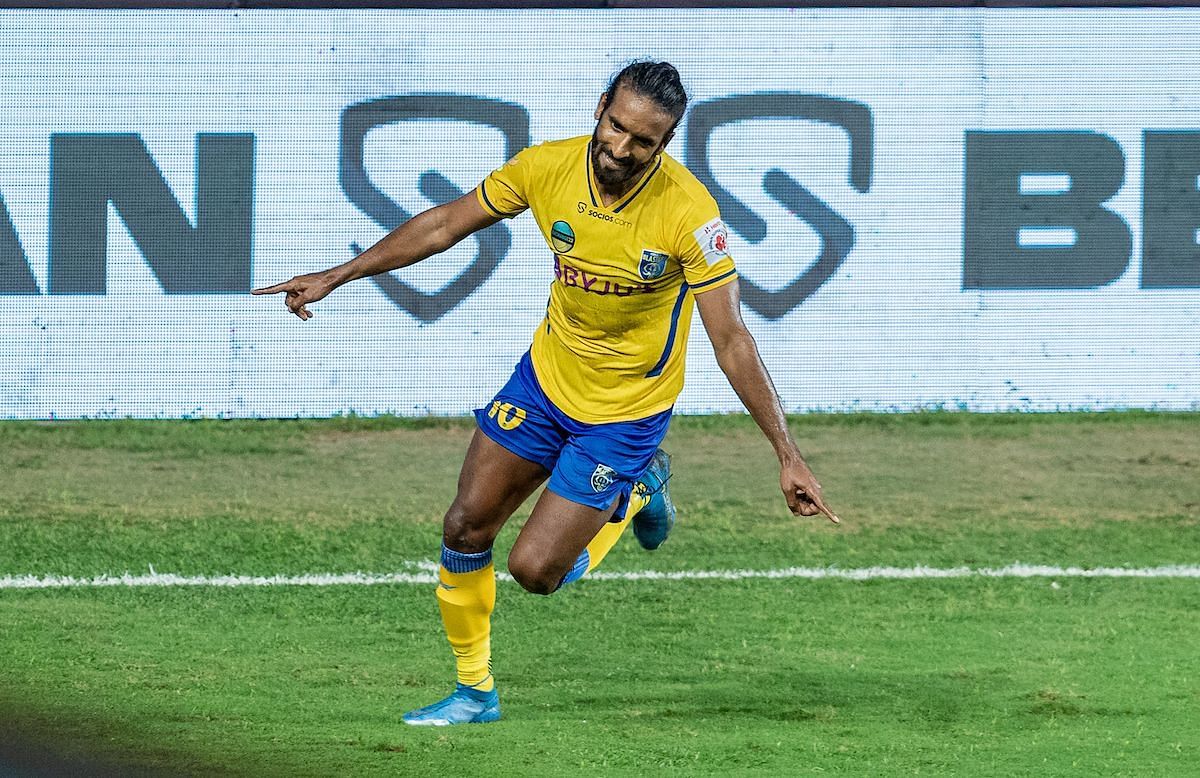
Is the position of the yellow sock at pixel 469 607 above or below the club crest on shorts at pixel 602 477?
below

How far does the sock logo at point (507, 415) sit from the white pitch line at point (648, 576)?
7.13 ft

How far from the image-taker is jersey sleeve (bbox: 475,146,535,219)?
5633 millimetres

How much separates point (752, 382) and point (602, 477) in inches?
27.2

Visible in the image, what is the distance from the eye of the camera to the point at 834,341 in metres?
11.5

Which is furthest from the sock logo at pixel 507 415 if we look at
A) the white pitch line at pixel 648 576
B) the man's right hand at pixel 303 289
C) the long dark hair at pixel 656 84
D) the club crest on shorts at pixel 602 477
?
the white pitch line at pixel 648 576

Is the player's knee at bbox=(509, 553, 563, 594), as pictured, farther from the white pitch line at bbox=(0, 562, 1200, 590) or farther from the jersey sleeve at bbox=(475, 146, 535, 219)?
the white pitch line at bbox=(0, 562, 1200, 590)

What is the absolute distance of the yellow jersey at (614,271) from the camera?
5.40 m

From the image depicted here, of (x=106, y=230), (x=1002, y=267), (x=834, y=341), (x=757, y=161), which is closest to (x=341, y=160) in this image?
(x=106, y=230)

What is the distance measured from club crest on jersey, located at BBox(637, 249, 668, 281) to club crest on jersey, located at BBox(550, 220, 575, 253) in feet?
0.74

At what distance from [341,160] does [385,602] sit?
456 cm

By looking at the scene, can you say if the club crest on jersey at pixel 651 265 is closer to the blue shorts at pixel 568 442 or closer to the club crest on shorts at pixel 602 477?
the blue shorts at pixel 568 442

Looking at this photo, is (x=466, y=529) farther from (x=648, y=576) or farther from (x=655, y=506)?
(x=648, y=576)

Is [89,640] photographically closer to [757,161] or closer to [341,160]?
[341,160]

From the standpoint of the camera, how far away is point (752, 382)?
5219 millimetres
